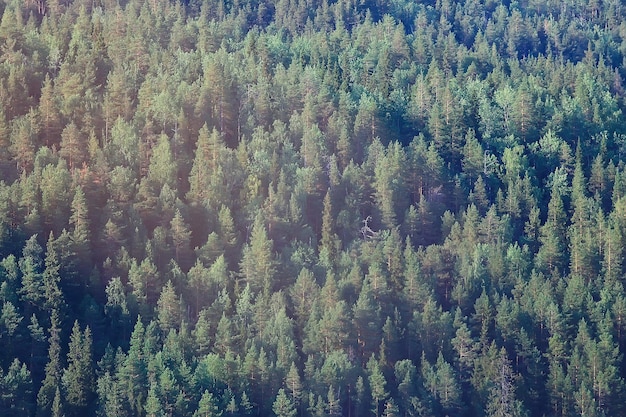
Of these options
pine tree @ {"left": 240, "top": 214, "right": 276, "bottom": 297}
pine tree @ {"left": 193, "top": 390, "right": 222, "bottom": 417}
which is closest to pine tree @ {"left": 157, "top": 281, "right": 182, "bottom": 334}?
pine tree @ {"left": 240, "top": 214, "right": 276, "bottom": 297}

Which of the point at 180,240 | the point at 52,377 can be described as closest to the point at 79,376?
the point at 52,377

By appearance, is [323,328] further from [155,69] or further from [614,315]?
[155,69]

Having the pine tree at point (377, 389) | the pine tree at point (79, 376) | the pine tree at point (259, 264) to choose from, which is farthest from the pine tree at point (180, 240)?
the pine tree at point (377, 389)

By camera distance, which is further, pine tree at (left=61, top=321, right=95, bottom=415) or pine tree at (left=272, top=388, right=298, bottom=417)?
pine tree at (left=272, top=388, right=298, bottom=417)

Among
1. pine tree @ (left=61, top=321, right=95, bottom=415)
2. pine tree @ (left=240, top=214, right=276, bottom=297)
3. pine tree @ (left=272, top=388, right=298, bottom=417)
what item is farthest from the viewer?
pine tree @ (left=240, top=214, right=276, bottom=297)

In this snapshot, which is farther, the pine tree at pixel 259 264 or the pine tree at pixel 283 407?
the pine tree at pixel 259 264

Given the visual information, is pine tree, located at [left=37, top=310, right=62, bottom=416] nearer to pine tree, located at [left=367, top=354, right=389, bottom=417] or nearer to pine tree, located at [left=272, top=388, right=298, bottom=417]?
pine tree, located at [left=272, top=388, right=298, bottom=417]

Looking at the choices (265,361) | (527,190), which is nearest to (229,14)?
(527,190)

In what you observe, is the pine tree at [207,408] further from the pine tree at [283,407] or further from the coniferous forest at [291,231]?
the pine tree at [283,407]
